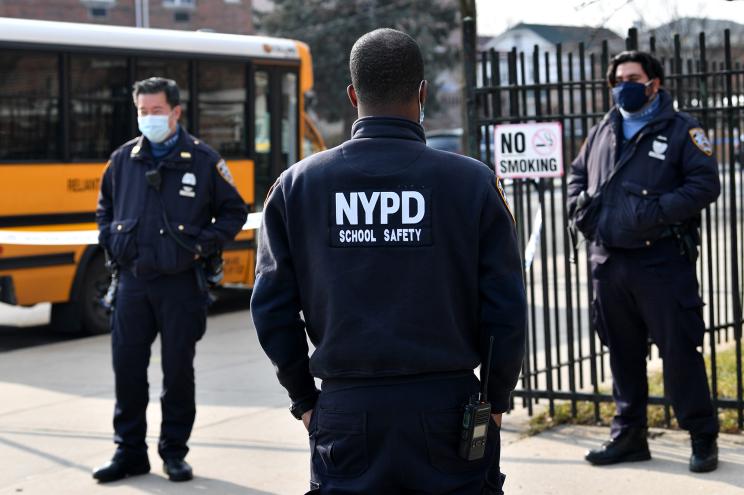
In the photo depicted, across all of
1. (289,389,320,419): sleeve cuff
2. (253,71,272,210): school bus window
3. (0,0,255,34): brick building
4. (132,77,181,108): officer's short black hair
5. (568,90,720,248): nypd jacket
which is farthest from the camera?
(0,0,255,34): brick building

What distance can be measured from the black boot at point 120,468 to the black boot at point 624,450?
223cm

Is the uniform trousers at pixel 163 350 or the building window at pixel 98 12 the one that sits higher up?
the building window at pixel 98 12

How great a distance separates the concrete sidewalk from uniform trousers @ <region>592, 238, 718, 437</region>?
0.36 metres

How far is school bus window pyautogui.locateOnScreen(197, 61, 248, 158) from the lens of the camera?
1223 centimetres

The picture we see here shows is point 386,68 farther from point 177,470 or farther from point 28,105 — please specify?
point 28,105

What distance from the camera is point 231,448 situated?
6445mm

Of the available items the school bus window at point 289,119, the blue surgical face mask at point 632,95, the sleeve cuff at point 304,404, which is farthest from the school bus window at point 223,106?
the sleeve cuff at point 304,404

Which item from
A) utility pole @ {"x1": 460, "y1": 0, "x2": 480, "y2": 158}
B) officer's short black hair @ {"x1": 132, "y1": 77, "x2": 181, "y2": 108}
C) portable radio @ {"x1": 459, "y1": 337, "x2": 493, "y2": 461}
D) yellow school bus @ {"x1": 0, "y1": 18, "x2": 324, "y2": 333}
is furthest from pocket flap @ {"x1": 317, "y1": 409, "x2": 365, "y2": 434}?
yellow school bus @ {"x1": 0, "y1": 18, "x2": 324, "y2": 333}

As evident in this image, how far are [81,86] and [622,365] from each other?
7.00 meters

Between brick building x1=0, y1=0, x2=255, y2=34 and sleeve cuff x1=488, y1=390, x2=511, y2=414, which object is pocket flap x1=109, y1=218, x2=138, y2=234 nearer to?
sleeve cuff x1=488, y1=390, x2=511, y2=414

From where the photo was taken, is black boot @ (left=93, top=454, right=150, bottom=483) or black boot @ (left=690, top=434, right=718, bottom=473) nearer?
black boot @ (left=690, top=434, right=718, bottom=473)

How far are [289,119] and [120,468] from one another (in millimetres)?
7897

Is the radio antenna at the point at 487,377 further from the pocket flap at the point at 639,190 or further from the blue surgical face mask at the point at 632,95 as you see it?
the blue surgical face mask at the point at 632,95

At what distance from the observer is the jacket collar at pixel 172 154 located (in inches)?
229
